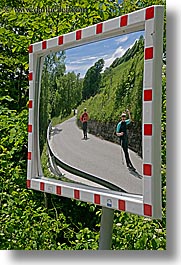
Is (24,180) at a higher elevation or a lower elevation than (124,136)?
lower

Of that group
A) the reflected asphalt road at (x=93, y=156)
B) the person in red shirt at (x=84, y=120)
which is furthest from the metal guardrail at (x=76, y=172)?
the person in red shirt at (x=84, y=120)

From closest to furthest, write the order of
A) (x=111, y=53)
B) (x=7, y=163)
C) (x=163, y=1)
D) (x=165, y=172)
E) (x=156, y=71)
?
(x=156, y=71)
(x=111, y=53)
(x=165, y=172)
(x=163, y=1)
(x=7, y=163)

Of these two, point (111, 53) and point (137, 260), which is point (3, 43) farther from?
point (137, 260)

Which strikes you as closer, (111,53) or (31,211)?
(111,53)

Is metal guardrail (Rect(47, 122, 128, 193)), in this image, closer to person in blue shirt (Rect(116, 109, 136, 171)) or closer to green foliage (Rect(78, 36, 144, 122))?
person in blue shirt (Rect(116, 109, 136, 171))

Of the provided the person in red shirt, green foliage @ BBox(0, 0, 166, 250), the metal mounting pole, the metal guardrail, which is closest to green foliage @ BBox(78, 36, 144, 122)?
the person in red shirt

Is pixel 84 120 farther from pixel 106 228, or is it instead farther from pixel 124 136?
pixel 106 228

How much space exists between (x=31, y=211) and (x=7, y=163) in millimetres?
263

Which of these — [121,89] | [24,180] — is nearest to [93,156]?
[121,89]

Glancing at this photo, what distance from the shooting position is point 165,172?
2.03 meters

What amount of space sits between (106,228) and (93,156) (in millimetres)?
309

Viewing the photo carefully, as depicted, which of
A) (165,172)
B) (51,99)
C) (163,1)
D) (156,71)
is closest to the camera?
(156,71)

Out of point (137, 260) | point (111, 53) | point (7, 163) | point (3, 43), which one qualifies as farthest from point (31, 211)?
point (111, 53)

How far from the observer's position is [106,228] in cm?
184
